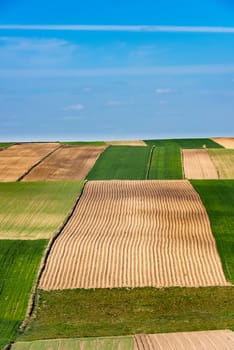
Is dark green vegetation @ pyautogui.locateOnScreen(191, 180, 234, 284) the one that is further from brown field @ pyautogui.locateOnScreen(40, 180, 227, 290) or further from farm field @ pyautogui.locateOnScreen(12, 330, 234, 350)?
farm field @ pyautogui.locateOnScreen(12, 330, 234, 350)

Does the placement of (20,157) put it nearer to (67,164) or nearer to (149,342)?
(67,164)

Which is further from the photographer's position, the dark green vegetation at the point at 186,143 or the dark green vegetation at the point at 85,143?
the dark green vegetation at the point at 85,143


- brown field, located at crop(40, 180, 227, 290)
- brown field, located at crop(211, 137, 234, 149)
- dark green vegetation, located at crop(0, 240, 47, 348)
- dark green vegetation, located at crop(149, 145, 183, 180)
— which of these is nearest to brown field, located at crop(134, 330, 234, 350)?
dark green vegetation, located at crop(0, 240, 47, 348)

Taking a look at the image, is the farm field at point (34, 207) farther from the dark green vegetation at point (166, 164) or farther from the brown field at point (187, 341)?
the brown field at point (187, 341)

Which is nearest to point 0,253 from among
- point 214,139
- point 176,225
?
point 176,225

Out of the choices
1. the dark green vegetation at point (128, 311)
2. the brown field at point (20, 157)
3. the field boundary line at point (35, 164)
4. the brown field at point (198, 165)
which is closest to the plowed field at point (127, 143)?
the brown field at point (20, 157)

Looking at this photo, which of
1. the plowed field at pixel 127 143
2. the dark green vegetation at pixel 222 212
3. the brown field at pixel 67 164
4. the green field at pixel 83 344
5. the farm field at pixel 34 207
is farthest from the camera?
the plowed field at pixel 127 143

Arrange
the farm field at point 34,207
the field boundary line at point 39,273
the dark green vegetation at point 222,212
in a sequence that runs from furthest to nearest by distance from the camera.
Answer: the farm field at point 34,207
the dark green vegetation at point 222,212
the field boundary line at point 39,273

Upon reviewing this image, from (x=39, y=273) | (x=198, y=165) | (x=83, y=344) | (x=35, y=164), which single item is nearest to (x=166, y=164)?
(x=198, y=165)
